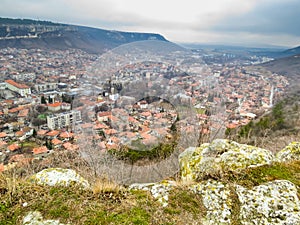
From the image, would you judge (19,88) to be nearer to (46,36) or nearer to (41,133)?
(41,133)

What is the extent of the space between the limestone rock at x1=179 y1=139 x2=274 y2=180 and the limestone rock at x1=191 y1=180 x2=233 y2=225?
21cm

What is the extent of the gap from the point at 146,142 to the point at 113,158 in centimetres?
57

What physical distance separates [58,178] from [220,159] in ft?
6.72

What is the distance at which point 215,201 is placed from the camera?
1.97 metres

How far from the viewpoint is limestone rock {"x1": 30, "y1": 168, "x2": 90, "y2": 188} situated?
2.23m

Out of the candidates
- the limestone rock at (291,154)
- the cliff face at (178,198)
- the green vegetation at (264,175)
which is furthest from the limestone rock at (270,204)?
the limestone rock at (291,154)

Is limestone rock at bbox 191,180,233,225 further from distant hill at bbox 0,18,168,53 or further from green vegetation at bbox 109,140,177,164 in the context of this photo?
distant hill at bbox 0,18,168,53

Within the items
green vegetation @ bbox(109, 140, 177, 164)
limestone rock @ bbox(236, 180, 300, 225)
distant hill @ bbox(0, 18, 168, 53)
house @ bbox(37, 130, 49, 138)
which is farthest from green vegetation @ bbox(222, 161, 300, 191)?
distant hill @ bbox(0, 18, 168, 53)

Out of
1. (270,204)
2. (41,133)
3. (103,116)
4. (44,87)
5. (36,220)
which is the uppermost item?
(103,116)

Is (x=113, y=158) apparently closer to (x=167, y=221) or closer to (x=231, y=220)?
(x=167, y=221)

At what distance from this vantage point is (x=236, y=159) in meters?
2.51

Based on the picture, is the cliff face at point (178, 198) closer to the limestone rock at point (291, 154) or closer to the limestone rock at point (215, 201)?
the limestone rock at point (215, 201)

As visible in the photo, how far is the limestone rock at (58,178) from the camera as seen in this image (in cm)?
223

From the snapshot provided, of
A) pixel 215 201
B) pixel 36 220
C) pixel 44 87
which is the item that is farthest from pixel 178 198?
pixel 44 87
